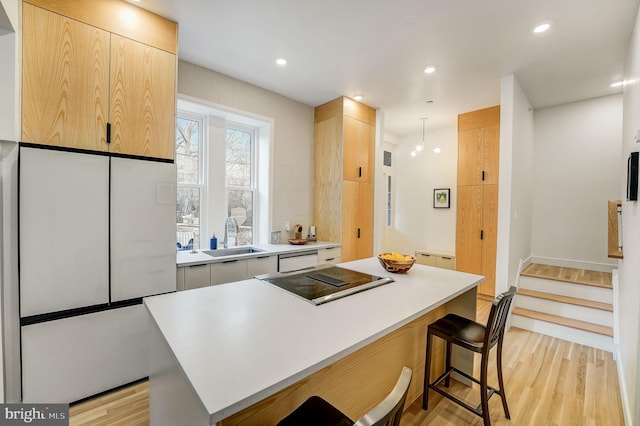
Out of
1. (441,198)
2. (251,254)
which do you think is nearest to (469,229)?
(441,198)

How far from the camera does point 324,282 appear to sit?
5.92 feet

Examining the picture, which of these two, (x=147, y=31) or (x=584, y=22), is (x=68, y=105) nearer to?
(x=147, y=31)

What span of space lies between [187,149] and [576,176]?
18.2ft

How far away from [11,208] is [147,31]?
1.59 m

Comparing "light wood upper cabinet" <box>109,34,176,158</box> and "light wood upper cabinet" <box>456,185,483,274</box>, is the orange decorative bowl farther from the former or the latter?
"light wood upper cabinet" <box>456,185,483,274</box>

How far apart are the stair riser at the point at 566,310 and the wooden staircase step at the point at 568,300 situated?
0.03 m

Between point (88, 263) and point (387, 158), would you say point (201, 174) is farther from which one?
point (387, 158)

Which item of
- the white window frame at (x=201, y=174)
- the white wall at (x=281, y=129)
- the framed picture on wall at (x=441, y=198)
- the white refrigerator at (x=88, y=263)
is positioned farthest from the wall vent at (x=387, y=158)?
the white refrigerator at (x=88, y=263)

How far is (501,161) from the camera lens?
3.22 m

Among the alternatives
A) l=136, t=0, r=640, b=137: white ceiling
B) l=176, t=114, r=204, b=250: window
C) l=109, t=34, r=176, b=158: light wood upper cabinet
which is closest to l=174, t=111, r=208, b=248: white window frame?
l=176, t=114, r=204, b=250: window

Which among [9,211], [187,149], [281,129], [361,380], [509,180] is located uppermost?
[281,129]

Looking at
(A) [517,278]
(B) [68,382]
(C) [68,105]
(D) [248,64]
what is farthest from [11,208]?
(A) [517,278]

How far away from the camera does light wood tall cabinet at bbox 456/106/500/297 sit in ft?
13.9

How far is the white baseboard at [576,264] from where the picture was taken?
397 centimetres
